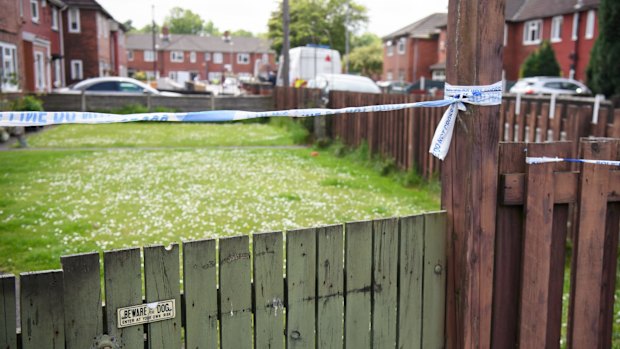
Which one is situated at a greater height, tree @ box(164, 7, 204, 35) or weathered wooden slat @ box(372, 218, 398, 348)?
tree @ box(164, 7, 204, 35)

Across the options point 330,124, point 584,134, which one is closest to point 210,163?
point 330,124

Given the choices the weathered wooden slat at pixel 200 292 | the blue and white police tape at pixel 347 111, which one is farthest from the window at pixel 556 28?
the weathered wooden slat at pixel 200 292

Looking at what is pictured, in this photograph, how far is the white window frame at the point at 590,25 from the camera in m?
37.9

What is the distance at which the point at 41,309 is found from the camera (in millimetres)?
2100

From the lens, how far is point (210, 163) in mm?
12062

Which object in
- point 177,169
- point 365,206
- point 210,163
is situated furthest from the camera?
point 210,163

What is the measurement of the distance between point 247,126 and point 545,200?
62.0 feet

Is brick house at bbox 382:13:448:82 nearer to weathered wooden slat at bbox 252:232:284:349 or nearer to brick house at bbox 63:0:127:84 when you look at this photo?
brick house at bbox 63:0:127:84

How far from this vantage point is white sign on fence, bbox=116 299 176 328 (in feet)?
7.32

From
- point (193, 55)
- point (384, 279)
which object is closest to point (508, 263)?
point (384, 279)

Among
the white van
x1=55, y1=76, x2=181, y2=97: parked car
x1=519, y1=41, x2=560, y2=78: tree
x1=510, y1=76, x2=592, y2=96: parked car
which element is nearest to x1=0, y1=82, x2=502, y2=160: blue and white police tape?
x1=55, y1=76, x2=181, y2=97: parked car

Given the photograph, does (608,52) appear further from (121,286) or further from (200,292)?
(121,286)

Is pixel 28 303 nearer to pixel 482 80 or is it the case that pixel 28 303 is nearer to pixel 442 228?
pixel 442 228

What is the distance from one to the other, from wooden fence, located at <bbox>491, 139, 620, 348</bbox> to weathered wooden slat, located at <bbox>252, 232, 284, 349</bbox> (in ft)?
3.34
